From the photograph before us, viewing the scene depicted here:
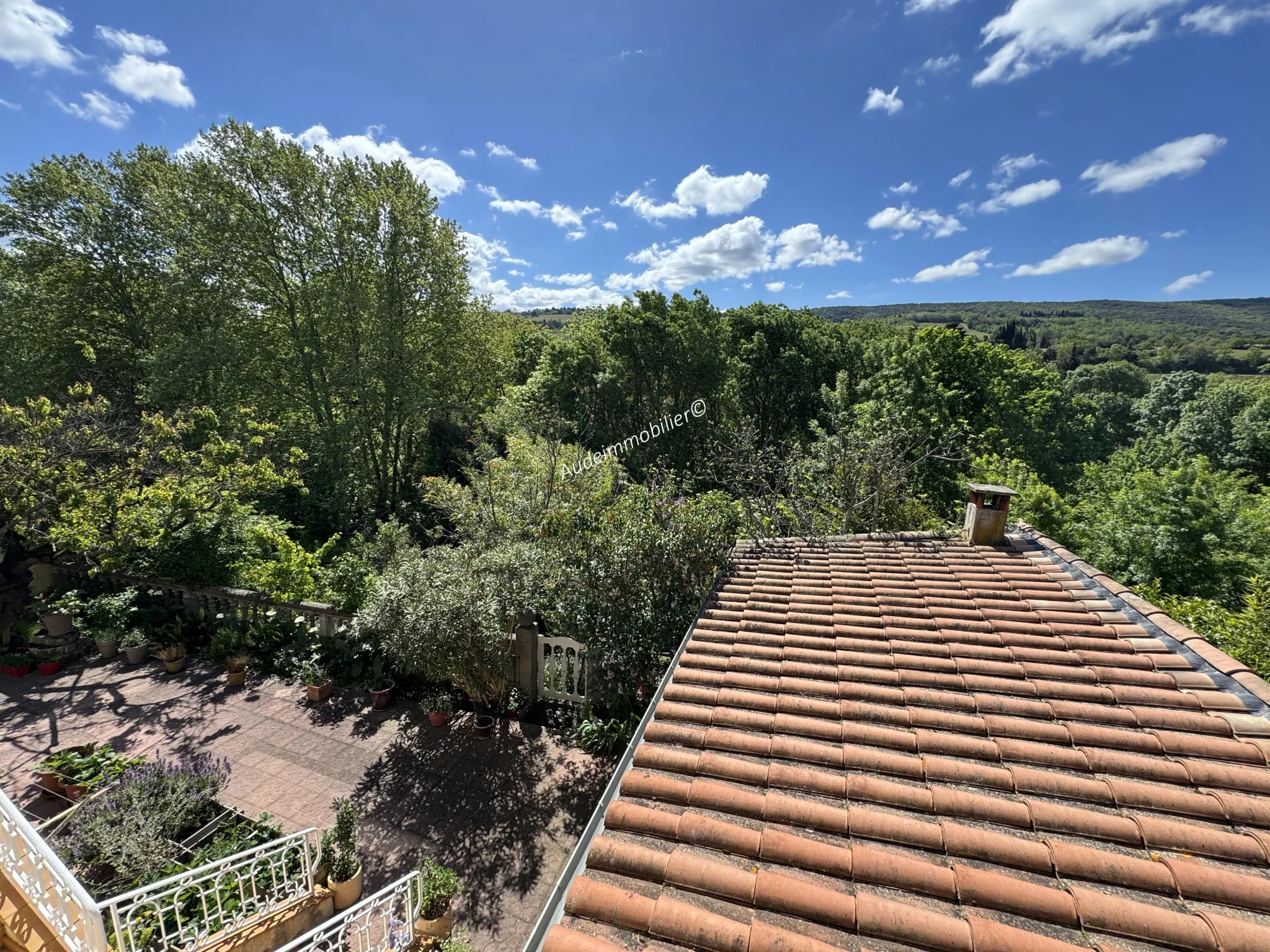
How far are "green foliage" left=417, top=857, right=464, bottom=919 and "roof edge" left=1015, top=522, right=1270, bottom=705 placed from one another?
6.06 metres

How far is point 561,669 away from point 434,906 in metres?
3.27

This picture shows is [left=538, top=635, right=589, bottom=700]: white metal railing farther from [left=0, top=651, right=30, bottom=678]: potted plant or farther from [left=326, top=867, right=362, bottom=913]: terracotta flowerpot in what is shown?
[left=0, top=651, right=30, bottom=678]: potted plant

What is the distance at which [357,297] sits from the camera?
1488cm

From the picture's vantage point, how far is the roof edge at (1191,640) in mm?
3211

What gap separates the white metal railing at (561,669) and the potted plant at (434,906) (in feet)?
9.69

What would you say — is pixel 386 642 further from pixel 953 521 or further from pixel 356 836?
pixel 953 521

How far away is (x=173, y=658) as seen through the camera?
26.4 feet

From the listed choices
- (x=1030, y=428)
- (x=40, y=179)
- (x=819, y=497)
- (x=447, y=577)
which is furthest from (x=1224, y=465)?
(x=40, y=179)

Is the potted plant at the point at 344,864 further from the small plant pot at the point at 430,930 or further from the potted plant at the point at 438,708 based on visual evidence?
the potted plant at the point at 438,708

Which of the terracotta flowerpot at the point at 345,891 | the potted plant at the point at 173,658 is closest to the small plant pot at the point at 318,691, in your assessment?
the potted plant at the point at 173,658

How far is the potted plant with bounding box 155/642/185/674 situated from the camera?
803cm

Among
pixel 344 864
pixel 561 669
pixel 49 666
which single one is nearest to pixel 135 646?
pixel 49 666

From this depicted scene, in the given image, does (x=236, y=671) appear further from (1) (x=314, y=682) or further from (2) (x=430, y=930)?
(2) (x=430, y=930)

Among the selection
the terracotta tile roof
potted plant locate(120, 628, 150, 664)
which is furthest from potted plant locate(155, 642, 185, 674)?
the terracotta tile roof
